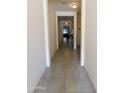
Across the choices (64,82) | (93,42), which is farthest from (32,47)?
(93,42)

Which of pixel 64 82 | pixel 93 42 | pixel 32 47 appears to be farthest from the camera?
pixel 64 82

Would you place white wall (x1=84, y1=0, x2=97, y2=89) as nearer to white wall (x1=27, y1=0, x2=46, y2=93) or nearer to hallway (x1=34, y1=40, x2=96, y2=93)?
hallway (x1=34, y1=40, x2=96, y2=93)

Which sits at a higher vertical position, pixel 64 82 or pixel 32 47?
pixel 32 47

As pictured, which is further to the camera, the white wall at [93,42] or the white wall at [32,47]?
the white wall at [93,42]

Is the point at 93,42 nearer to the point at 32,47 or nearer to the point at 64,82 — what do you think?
the point at 64,82

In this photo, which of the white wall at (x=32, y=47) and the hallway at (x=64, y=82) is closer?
the white wall at (x=32, y=47)

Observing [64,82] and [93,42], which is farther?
[64,82]

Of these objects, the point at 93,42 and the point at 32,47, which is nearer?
the point at 32,47

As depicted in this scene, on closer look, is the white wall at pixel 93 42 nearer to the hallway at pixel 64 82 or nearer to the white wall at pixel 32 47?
the hallway at pixel 64 82

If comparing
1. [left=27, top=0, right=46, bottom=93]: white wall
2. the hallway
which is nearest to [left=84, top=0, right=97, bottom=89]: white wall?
the hallway

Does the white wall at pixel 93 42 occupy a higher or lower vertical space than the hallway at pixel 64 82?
higher

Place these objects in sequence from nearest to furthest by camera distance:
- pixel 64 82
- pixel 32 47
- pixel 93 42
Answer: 1. pixel 32 47
2. pixel 93 42
3. pixel 64 82

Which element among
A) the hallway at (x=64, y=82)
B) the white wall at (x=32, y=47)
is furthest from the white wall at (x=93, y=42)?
the white wall at (x=32, y=47)

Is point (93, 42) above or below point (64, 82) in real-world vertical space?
above
